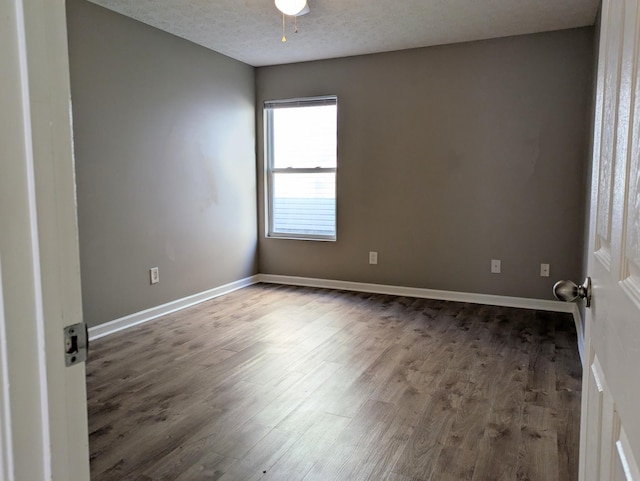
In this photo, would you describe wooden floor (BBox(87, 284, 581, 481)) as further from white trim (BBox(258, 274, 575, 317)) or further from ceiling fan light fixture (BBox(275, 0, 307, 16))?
ceiling fan light fixture (BBox(275, 0, 307, 16))

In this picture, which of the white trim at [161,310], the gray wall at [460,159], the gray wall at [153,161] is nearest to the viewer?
the gray wall at [153,161]

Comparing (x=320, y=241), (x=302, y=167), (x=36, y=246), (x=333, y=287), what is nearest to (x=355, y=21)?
(x=302, y=167)

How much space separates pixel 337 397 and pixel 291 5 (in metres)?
2.43

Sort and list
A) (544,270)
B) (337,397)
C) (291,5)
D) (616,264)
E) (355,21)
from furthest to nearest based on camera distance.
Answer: (544,270)
(355,21)
(291,5)
(337,397)
(616,264)

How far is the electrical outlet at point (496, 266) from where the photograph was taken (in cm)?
439

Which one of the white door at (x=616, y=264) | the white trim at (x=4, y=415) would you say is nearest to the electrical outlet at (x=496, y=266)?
the white door at (x=616, y=264)

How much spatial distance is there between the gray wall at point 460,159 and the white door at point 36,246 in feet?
13.6

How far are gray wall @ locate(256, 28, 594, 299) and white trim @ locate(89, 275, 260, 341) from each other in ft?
3.02

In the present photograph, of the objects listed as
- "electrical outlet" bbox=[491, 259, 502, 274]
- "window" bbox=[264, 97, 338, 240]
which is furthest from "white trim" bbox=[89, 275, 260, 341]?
"electrical outlet" bbox=[491, 259, 502, 274]

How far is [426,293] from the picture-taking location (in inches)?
186

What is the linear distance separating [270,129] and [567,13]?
9.80ft

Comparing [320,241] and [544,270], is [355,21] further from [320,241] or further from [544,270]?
[544,270]

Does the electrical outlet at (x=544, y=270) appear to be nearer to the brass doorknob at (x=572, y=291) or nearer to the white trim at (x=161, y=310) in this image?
the white trim at (x=161, y=310)

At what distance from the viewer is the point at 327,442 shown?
212cm
